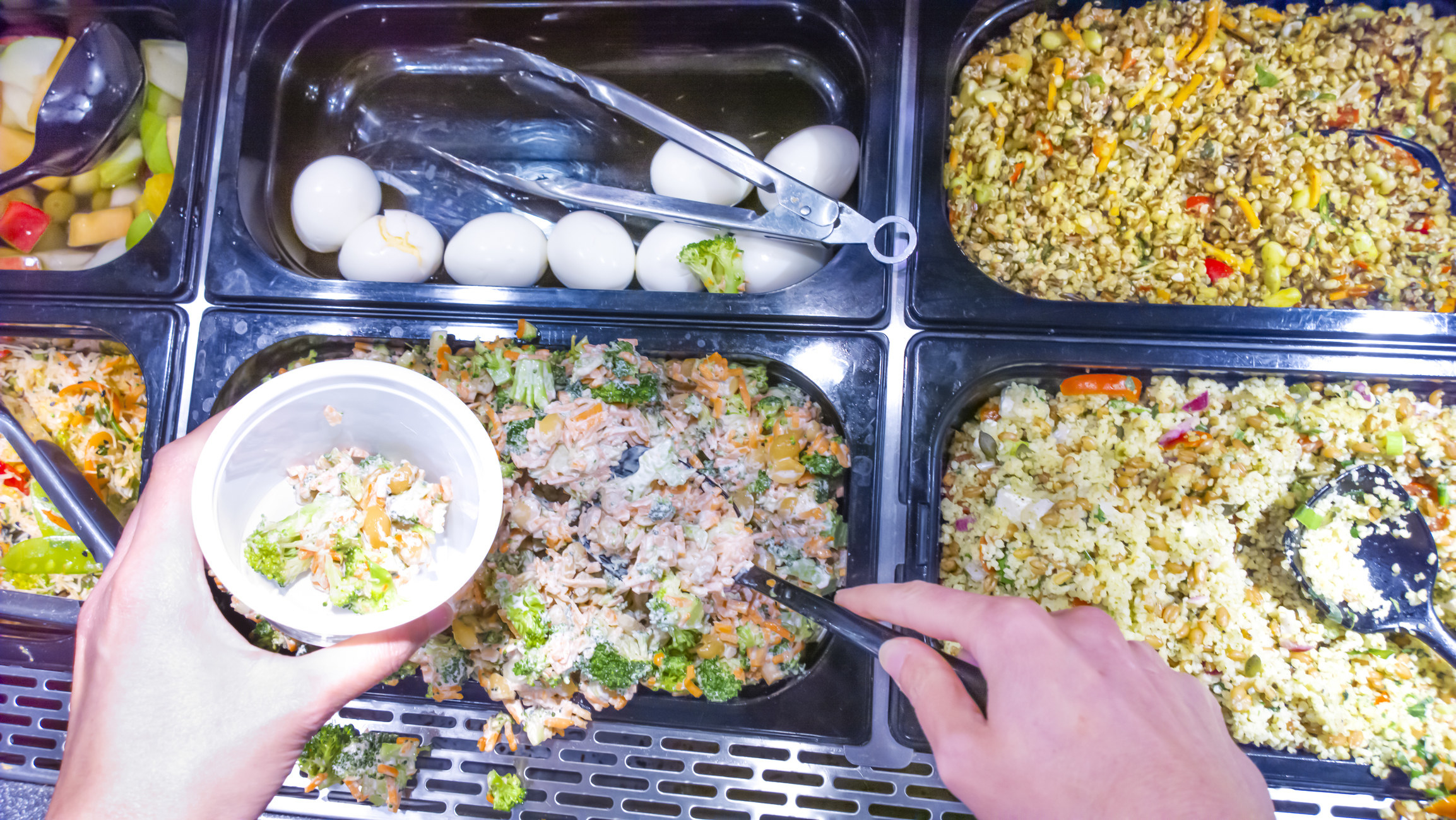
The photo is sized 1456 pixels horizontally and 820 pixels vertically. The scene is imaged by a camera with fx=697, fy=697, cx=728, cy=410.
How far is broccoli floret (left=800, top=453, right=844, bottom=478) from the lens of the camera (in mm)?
1572

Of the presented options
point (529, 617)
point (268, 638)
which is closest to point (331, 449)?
point (529, 617)

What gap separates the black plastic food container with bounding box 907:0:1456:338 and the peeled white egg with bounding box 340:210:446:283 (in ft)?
4.06

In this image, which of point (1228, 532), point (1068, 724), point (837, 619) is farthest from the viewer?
point (1228, 532)

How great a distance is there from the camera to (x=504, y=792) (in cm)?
148

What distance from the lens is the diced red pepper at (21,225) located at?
184cm

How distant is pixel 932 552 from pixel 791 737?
52 centimetres

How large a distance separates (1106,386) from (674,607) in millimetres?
1101

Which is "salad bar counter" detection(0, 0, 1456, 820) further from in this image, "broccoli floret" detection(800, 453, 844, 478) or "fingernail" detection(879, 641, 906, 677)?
"fingernail" detection(879, 641, 906, 677)

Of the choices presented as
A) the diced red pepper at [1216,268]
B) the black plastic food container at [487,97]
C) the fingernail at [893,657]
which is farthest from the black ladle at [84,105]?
the diced red pepper at [1216,268]

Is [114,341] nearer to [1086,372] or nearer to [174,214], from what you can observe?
[174,214]

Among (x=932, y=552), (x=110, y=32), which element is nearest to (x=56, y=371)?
(x=110, y=32)

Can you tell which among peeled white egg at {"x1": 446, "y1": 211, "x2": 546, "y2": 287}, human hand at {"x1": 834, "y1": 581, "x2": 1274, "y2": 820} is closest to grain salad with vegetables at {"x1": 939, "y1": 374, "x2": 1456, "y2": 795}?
human hand at {"x1": 834, "y1": 581, "x2": 1274, "y2": 820}

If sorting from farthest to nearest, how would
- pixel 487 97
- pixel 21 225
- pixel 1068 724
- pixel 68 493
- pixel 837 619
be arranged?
pixel 487 97 < pixel 21 225 < pixel 68 493 < pixel 837 619 < pixel 1068 724

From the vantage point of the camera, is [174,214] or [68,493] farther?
[174,214]
